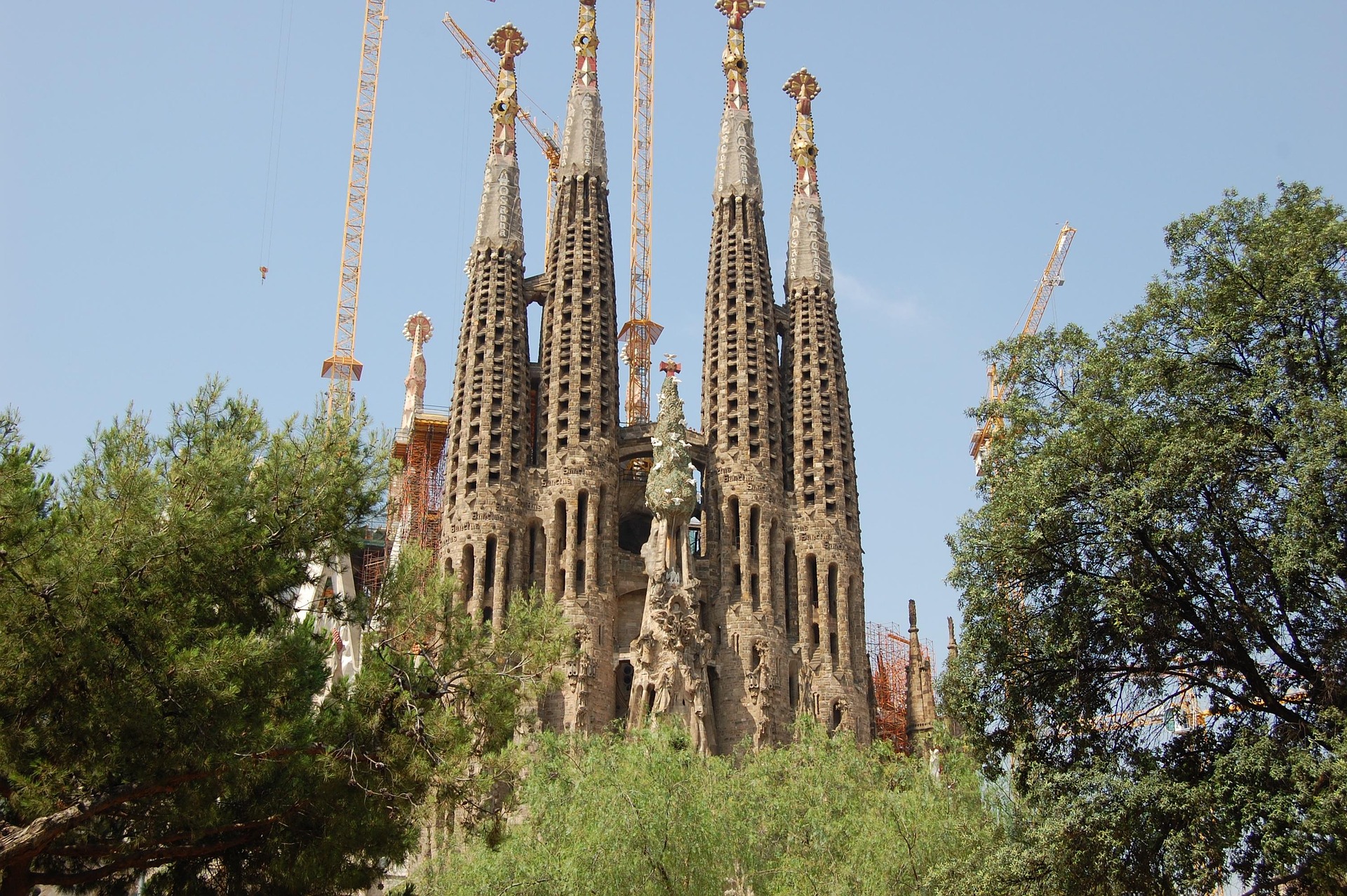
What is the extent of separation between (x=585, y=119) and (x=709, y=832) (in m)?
28.6

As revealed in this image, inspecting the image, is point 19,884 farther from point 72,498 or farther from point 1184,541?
point 1184,541

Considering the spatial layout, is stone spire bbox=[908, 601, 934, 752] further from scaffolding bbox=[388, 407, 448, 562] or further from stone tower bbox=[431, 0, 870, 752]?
scaffolding bbox=[388, 407, 448, 562]

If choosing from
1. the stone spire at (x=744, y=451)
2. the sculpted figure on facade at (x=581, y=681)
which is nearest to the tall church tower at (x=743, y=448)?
the stone spire at (x=744, y=451)

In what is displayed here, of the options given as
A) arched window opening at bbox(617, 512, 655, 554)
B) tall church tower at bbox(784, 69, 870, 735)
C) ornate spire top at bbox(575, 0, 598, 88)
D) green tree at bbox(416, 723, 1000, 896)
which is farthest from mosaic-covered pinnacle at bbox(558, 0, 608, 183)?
green tree at bbox(416, 723, 1000, 896)

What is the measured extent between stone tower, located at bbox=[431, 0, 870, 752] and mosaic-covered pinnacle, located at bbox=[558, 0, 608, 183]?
0.06m

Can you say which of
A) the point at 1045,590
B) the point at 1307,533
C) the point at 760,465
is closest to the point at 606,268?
the point at 760,465

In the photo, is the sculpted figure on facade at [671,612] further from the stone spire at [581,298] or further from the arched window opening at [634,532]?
the arched window opening at [634,532]

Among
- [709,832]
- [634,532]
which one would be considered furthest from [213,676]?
[634,532]

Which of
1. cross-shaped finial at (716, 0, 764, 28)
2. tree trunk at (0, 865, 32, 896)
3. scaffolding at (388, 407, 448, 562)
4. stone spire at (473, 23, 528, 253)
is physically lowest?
tree trunk at (0, 865, 32, 896)

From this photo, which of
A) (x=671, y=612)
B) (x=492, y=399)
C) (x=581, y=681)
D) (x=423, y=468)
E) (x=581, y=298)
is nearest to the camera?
(x=581, y=681)

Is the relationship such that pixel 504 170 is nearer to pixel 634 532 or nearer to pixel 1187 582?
pixel 634 532

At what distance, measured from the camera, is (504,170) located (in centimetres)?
4700

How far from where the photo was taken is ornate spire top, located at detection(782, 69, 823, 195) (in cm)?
4906

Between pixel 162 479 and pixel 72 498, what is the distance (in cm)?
110
